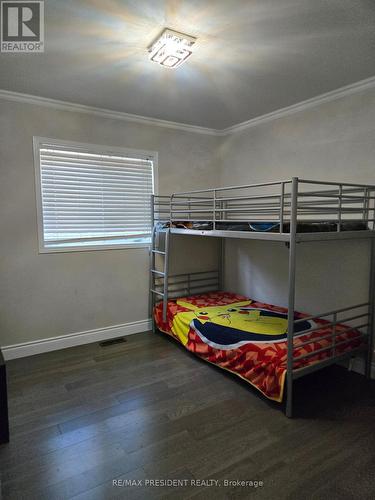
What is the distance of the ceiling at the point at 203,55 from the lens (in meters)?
1.69

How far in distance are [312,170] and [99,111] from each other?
2.26 metres

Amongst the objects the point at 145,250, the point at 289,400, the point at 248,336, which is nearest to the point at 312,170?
the point at 248,336

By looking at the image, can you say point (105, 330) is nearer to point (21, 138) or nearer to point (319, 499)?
point (21, 138)

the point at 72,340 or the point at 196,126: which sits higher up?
the point at 196,126

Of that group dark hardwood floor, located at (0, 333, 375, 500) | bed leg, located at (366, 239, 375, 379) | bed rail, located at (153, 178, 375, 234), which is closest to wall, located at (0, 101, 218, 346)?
bed rail, located at (153, 178, 375, 234)

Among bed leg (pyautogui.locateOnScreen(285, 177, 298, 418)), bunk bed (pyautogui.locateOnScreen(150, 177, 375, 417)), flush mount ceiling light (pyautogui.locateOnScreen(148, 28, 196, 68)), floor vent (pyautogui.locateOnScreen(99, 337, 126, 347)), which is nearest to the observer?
flush mount ceiling light (pyautogui.locateOnScreen(148, 28, 196, 68))

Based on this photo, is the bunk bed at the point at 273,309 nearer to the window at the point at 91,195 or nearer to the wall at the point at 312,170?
the wall at the point at 312,170

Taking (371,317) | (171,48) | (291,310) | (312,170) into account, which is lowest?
(371,317)

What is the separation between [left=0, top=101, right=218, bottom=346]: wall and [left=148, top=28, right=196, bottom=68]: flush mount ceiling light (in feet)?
4.54

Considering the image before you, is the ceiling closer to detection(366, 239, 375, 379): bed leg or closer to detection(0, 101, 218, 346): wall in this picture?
detection(0, 101, 218, 346): wall

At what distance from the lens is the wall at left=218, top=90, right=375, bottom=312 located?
2.68 m

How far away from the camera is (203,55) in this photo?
2.15 meters

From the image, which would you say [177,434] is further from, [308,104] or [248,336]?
[308,104]

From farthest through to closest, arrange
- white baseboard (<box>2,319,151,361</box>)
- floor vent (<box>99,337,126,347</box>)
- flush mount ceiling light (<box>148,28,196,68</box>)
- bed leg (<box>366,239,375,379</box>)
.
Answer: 1. floor vent (<box>99,337,126,347</box>)
2. white baseboard (<box>2,319,151,361</box>)
3. bed leg (<box>366,239,375,379</box>)
4. flush mount ceiling light (<box>148,28,196,68</box>)
